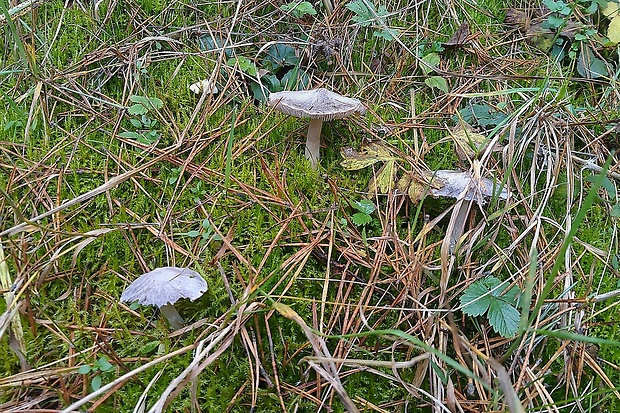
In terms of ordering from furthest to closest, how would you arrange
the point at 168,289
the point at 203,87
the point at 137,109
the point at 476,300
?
the point at 203,87 < the point at 137,109 < the point at 476,300 < the point at 168,289

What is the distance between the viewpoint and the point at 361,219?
1.85 metres

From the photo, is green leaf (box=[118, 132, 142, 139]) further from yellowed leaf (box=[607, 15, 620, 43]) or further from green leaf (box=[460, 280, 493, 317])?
yellowed leaf (box=[607, 15, 620, 43])

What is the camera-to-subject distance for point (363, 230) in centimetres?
174

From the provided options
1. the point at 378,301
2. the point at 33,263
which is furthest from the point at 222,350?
the point at 33,263

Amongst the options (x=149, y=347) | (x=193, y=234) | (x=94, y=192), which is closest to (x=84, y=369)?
(x=149, y=347)

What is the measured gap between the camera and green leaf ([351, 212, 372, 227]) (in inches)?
72.5

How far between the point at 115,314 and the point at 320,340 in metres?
0.74

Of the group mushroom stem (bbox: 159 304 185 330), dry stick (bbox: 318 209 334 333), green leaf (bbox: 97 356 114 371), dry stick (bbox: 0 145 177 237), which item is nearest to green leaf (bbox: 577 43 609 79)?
dry stick (bbox: 318 209 334 333)

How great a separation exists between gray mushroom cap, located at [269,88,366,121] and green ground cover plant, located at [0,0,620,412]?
208 mm

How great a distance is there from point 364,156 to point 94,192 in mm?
1179

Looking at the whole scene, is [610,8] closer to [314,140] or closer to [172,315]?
[314,140]

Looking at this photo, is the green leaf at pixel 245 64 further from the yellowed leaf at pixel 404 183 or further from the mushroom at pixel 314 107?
the yellowed leaf at pixel 404 183

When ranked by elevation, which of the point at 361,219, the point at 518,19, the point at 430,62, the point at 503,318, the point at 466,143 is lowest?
the point at 503,318

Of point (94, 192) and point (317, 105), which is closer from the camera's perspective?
point (94, 192)
